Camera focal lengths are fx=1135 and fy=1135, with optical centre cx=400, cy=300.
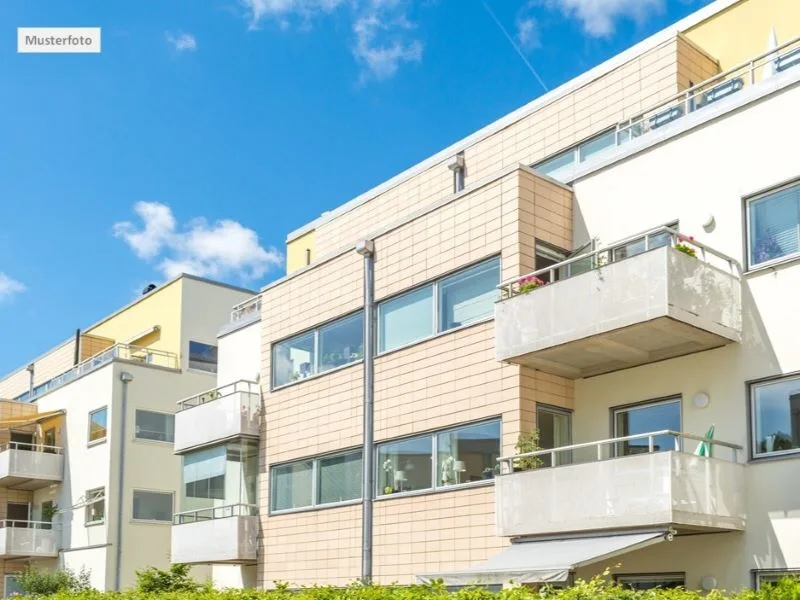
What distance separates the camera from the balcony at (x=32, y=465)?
131ft

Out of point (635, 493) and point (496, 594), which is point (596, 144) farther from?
point (496, 594)

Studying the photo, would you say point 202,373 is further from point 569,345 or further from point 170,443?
point 569,345

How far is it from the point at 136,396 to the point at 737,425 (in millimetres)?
24791

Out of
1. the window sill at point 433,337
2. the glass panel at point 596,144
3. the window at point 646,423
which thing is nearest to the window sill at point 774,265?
the window at point 646,423

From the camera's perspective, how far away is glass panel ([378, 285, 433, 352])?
22.8 meters

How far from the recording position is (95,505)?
3775 centimetres

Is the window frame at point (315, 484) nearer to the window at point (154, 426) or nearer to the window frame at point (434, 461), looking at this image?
the window frame at point (434, 461)

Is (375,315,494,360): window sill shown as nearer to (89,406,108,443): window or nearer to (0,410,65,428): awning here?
(89,406,108,443): window

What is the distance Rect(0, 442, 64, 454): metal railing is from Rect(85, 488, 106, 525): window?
3264 millimetres

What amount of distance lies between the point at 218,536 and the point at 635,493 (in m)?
13.2

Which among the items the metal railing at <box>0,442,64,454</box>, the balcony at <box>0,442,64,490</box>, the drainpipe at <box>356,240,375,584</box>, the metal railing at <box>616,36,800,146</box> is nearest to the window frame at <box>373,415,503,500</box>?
the drainpipe at <box>356,240,375,584</box>

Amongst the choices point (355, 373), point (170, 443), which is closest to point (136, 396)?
point (170, 443)

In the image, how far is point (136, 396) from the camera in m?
38.0

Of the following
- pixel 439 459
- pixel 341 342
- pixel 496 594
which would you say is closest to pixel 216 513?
pixel 341 342
